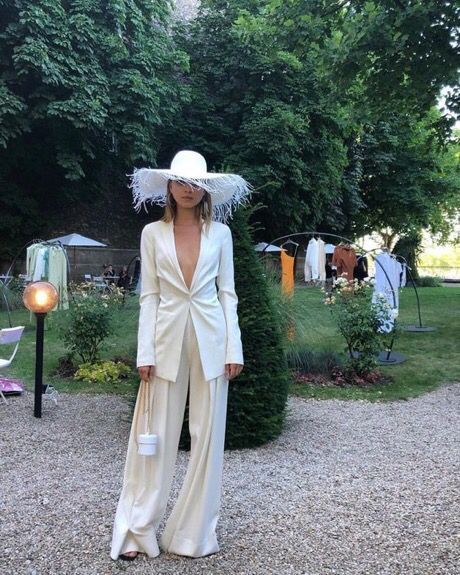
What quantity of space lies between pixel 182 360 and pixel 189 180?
34.1 inches

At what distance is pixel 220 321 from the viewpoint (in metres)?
2.87

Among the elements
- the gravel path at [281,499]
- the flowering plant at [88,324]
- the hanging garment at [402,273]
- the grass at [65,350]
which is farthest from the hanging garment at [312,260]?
the gravel path at [281,499]

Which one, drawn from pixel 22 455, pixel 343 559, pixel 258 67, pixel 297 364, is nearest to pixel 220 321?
pixel 343 559

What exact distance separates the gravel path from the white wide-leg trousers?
0.12m

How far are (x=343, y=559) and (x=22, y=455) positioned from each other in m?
2.97

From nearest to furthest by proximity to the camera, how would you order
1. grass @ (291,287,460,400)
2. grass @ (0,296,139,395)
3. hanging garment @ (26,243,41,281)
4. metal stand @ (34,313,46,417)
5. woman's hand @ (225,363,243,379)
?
woman's hand @ (225,363,243,379) → metal stand @ (34,313,46,417) → grass @ (291,287,460,400) → grass @ (0,296,139,395) → hanging garment @ (26,243,41,281)

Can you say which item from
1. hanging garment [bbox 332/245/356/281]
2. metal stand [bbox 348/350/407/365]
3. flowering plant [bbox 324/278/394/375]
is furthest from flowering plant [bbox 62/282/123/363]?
hanging garment [bbox 332/245/356/281]

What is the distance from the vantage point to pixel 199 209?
2947 mm

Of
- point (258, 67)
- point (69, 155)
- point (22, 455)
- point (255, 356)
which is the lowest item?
point (22, 455)

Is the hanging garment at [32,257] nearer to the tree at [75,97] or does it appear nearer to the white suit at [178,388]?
the tree at [75,97]

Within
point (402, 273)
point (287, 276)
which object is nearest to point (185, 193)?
point (287, 276)

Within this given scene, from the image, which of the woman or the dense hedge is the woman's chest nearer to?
the woman

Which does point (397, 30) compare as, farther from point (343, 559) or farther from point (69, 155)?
point (69, 155)

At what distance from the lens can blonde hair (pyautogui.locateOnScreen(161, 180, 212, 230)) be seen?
2923 mm
